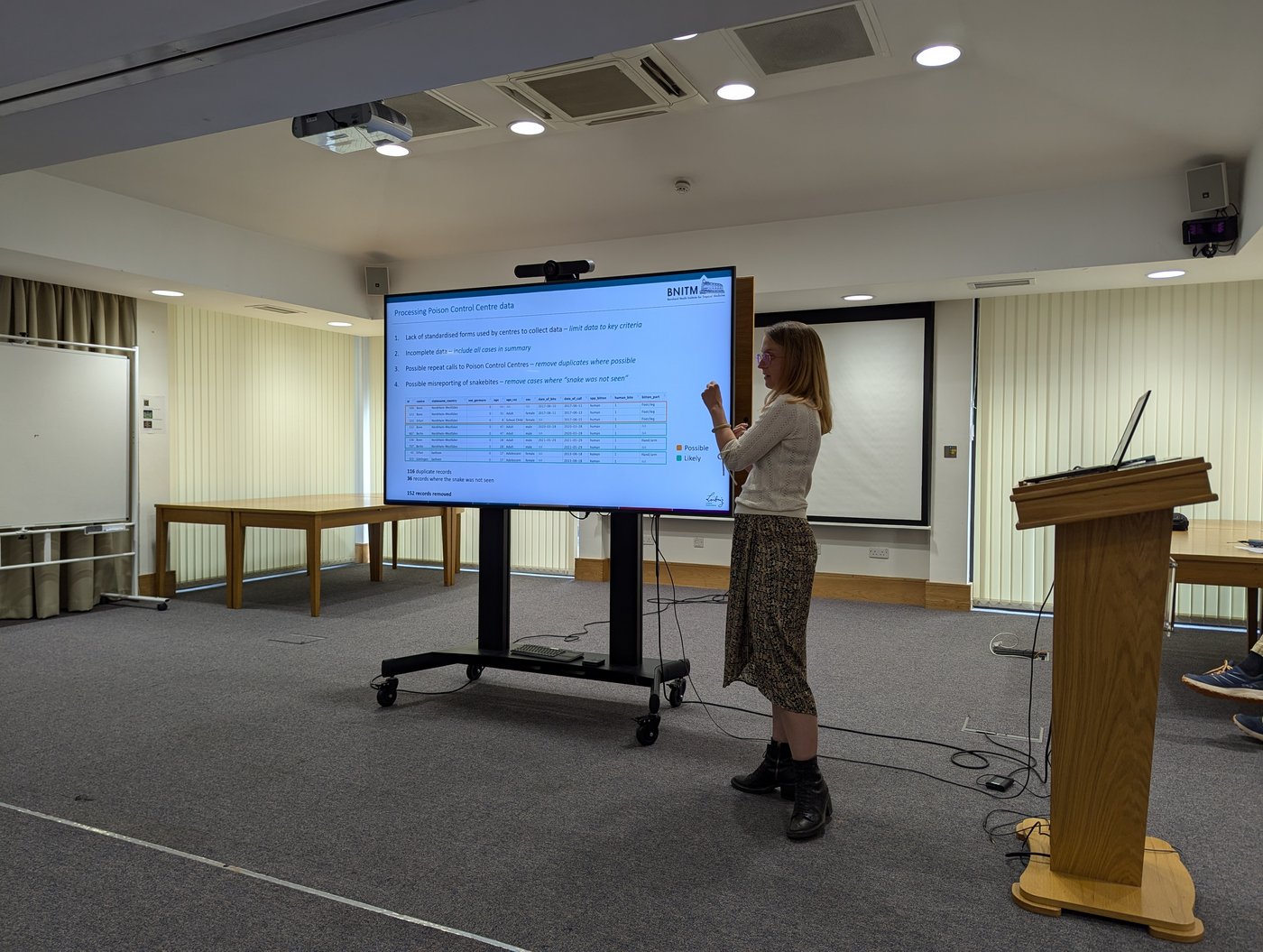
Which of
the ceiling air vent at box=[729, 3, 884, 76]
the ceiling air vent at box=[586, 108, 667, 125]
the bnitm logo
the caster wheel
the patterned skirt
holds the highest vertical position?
the ceiling air vent at box=[586, 108, 667, 125]

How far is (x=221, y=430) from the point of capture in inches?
254

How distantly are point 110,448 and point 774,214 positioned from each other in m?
4.47

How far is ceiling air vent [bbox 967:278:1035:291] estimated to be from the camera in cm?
484

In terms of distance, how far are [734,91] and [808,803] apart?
2.82 metres

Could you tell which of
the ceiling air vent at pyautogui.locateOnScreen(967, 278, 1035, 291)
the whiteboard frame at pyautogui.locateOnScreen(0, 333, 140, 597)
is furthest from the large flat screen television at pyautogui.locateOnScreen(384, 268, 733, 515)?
the whiteboard frame at pyautogui.locateOnScreen(0, 333, 140, 597)

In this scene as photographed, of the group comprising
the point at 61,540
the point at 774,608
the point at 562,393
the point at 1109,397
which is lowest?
the point at 61,540

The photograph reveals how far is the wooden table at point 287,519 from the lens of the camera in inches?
200

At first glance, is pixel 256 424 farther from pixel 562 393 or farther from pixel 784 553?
pixel 784 553

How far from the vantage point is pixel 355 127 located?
140 inches

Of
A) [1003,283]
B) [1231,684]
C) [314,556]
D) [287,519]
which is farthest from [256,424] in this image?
[1231,684]

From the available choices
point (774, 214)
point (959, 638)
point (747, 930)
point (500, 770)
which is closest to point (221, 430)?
point (774, 214)

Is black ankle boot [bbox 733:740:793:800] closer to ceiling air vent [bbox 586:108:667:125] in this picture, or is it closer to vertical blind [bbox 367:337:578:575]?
ceiling air vent [bbox 586:108:667:125]

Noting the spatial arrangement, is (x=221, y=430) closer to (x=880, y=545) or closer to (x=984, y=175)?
(x=880, y=545)

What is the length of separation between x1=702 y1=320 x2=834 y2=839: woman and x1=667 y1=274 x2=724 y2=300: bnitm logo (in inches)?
21.6
